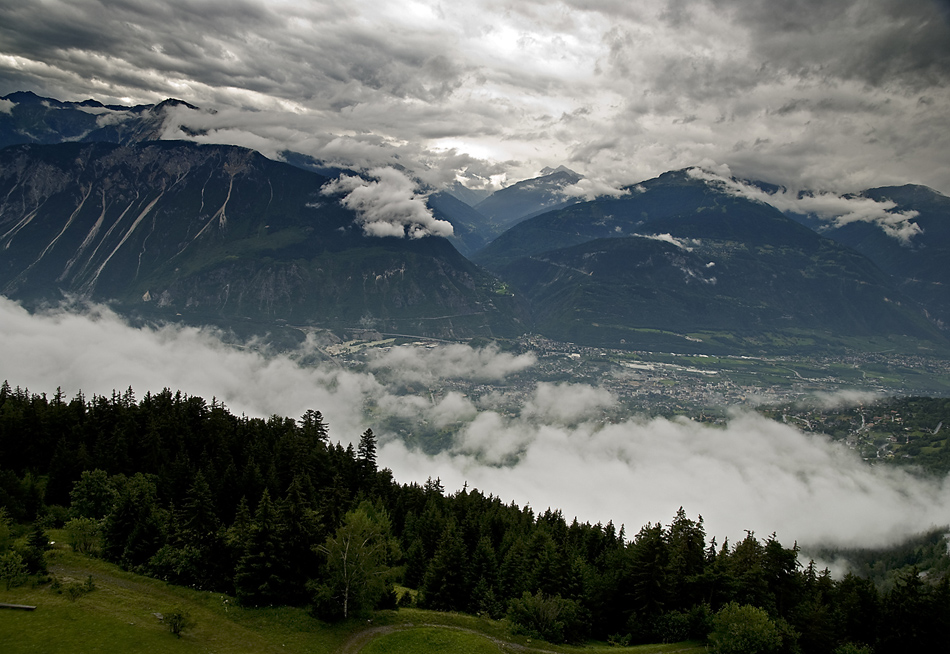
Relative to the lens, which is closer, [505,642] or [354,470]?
[505,642]

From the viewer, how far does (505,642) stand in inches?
2031

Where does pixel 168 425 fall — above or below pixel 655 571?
above

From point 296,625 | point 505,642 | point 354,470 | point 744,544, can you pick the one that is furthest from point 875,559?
point 296,625

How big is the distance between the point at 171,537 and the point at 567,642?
4213 centimetres

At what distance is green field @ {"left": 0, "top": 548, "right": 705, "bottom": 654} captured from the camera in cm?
4016

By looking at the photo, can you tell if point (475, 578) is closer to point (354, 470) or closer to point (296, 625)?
point (296, 625)

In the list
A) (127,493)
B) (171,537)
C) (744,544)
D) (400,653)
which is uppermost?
(744,544)

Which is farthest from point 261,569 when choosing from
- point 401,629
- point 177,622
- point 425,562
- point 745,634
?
point 745,634

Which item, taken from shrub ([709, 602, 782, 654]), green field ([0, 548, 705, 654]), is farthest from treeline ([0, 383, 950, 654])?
green field ([0, 548, 705, 654])

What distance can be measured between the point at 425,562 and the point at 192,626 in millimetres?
37142

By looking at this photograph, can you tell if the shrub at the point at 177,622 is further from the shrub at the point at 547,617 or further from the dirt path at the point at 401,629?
the shrub at the point at 547,617

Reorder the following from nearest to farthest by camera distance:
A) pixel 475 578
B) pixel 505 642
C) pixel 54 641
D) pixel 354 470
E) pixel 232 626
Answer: pixel 54 641 < pixel 232 626 < pixel 505 642 < pixel 475 578 < pixel 354 470

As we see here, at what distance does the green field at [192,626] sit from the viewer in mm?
40156

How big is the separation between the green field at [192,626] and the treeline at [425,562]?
80.2 inches
